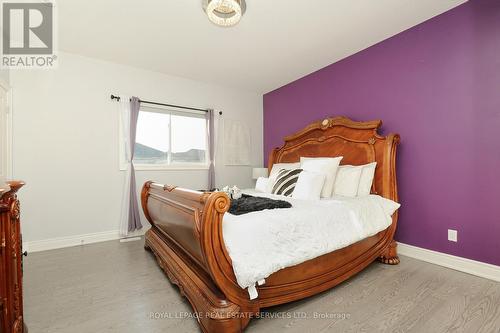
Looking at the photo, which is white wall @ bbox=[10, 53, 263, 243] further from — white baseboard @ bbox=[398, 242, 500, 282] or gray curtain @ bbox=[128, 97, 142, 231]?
white baseboard @ bbox=[398, 242, 500, 282]

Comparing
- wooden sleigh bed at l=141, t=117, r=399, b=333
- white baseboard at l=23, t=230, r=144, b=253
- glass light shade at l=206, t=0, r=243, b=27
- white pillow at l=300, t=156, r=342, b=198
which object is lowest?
white baseboard at l=23, t=230, r=144, b=253

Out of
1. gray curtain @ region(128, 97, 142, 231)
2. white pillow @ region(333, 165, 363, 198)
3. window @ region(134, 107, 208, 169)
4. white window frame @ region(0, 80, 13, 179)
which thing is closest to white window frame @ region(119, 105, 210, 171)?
window @ region(134, 107, 208, 169)

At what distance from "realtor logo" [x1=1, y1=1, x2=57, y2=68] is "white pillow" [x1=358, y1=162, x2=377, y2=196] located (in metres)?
3.56

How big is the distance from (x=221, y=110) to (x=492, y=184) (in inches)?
146

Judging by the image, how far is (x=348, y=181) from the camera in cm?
273

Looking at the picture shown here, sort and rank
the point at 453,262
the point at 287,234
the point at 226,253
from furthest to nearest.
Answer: the point at 453,262 < the point at 287,234 < the point at 226,253

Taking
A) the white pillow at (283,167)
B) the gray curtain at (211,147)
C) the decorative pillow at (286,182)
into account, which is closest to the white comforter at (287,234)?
the decorative pillow at (286,182)

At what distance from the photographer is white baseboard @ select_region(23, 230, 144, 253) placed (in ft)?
9.56

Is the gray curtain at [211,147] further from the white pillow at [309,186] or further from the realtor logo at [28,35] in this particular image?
the realtor logo at [28,35]

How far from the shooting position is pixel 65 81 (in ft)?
10.3

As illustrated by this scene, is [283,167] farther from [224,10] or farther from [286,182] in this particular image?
[224,10]

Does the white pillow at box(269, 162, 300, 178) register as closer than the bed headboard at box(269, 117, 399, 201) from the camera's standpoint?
No

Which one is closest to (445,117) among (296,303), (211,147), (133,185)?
(296,303)

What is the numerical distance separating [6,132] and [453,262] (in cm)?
498
